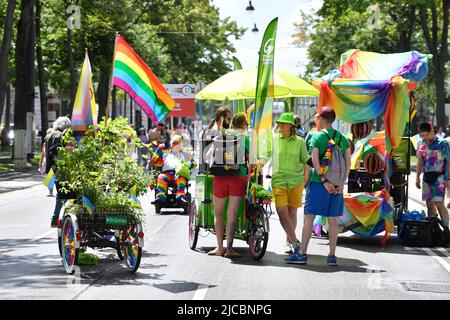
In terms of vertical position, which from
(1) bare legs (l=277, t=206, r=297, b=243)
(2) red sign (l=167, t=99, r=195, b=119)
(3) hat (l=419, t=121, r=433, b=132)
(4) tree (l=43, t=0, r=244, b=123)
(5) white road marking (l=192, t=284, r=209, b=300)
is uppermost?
(4) tree (l=43, t=0, r=244, b=123)

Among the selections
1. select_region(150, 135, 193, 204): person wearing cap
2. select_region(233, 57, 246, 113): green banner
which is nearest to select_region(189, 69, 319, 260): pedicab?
select_region(233, 57, 246, 113): green banner

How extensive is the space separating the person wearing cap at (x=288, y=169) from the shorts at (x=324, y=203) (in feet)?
1.65

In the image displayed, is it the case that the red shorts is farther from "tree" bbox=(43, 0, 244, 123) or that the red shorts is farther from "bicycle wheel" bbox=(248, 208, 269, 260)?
"tree" bbox=(43, 0, 244, 123)

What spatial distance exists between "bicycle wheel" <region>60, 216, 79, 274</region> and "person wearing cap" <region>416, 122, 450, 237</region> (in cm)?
608

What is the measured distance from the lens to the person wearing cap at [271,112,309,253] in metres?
12.8

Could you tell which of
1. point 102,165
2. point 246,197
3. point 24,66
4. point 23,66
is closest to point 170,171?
point 246,197

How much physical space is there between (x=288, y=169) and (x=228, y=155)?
2.62ft

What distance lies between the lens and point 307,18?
71.6 m

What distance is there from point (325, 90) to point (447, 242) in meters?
2.95

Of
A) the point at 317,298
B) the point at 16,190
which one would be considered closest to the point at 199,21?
the point at 16,190

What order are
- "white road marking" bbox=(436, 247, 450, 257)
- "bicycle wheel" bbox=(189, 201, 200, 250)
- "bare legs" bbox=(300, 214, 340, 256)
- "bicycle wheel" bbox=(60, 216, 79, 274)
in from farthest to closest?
"bicycle wheel" bbox=(189, 201, 200, 250) < "white road marking" bbox=(436, 247, 450, 257) < "bare legs" bbox=(300, 214, 340, 256) < "bicycle wheel" bbox=(60, 216, 79, 274)

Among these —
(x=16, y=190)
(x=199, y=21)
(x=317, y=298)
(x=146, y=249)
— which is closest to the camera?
(x=317, y=298)

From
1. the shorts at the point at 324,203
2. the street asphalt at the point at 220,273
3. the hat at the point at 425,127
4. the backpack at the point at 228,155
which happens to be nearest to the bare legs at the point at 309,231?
the shorts at the point at 324,203
